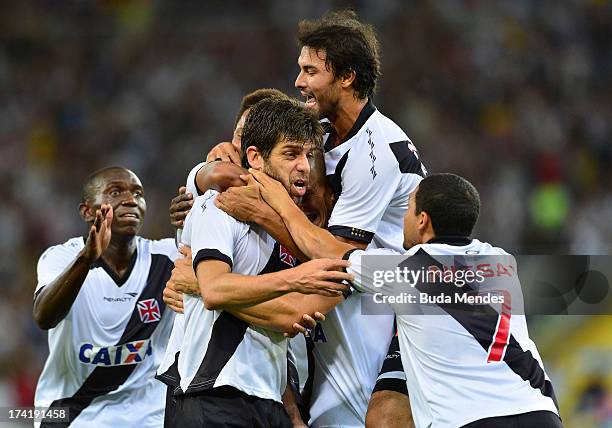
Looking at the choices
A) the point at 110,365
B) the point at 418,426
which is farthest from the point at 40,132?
the point at 418,426

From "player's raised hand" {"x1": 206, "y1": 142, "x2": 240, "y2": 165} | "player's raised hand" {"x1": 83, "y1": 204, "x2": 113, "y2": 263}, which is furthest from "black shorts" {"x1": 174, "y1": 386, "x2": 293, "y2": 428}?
"player's raised hand" {"x1": 83, "y1": 204, "x2": 113, "y2": 263}

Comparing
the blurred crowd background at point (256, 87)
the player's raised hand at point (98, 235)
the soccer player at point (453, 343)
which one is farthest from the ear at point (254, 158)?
the blurred crowd background at point (256, 87)

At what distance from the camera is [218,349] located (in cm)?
420

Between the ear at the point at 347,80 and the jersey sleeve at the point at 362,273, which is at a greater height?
the ear at the point at 347,80

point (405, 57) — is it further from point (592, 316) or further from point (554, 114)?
point (592, 316)

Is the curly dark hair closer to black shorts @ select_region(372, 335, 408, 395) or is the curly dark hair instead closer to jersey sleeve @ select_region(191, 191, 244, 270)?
jersey sleeve @ select_region(191, 191, 244, 270)

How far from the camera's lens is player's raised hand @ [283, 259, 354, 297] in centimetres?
414

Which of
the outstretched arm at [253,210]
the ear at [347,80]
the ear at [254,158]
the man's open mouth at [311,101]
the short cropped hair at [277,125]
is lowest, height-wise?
the outstretched arm at [253,210]

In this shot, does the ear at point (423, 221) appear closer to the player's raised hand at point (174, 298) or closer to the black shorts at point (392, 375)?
the black shorts at point (392, 375)

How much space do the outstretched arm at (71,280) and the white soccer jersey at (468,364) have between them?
6.75 feet

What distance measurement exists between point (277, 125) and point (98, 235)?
1643 millimetres

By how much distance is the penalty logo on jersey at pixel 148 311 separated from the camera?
20.4 ft

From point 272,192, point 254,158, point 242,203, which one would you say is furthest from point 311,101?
point 242,203

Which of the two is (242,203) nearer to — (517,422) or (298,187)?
(298,187)
